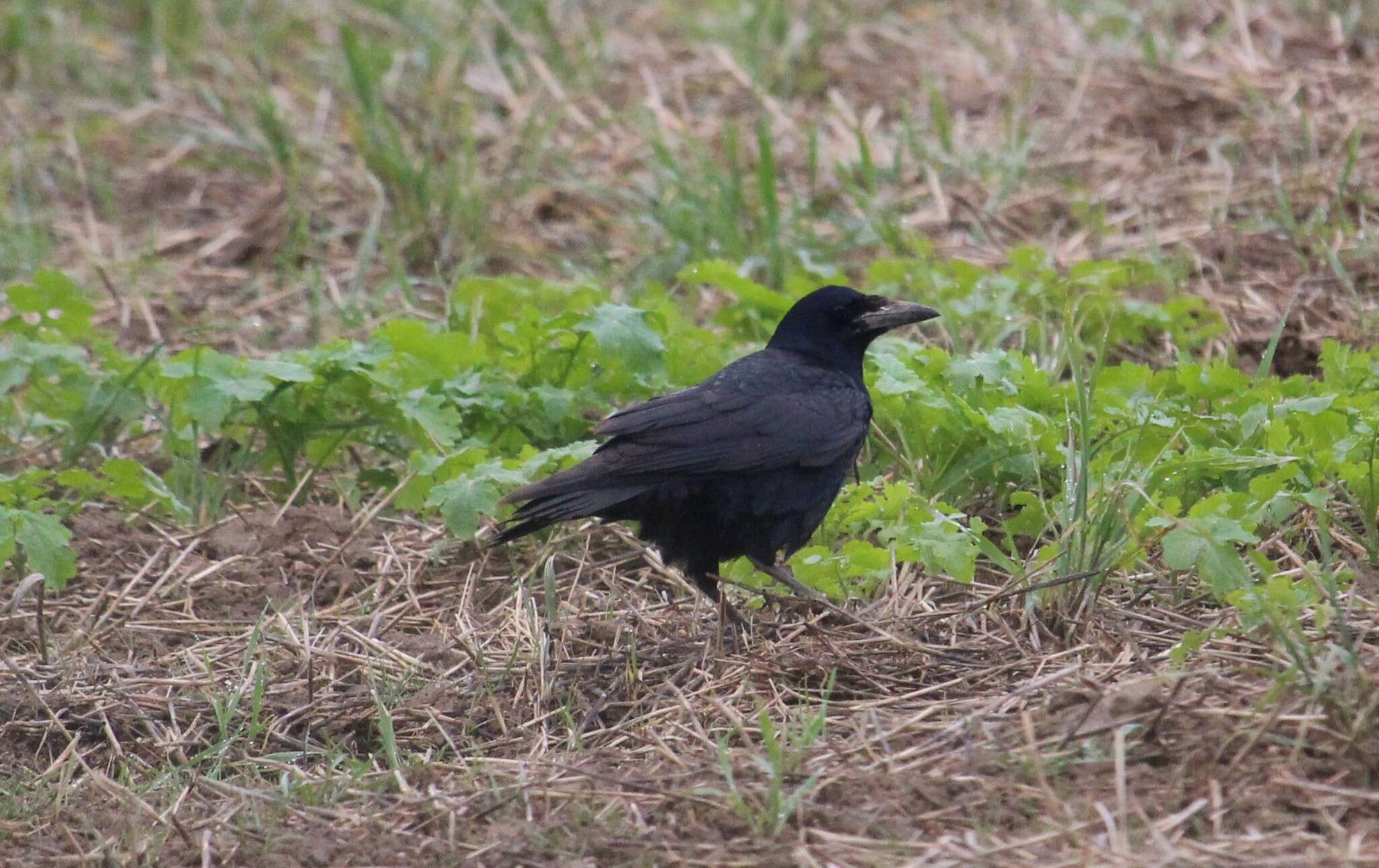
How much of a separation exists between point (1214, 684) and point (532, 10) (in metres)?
6.67

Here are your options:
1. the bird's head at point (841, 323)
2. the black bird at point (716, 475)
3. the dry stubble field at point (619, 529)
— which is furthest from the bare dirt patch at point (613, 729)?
the bird's head at point (841, 323)

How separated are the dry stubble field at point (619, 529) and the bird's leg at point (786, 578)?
A: 0.08 metres

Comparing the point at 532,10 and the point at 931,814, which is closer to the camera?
the point at 931,814

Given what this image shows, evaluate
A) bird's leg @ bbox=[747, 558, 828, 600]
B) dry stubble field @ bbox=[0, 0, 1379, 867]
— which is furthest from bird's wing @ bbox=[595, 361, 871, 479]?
dry stubble field @ bbox=[0, 0, 1379, 867]

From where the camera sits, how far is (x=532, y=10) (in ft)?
30.4

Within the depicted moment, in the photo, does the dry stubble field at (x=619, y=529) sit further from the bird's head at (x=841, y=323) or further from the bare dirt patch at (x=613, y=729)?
the bird's head at (x=841, y=323)

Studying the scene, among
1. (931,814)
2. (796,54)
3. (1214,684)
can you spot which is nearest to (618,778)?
(931,814)

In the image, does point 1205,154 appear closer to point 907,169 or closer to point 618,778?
point 907,169

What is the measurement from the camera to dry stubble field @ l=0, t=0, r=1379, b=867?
3410mm

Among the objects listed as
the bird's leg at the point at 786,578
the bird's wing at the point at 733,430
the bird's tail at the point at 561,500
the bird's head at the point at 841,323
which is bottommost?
the bird's leg at the point at 786,578

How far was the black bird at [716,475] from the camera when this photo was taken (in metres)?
4.47

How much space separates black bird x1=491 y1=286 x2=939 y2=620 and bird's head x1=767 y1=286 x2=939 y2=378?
0.34 metres

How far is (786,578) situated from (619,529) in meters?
0.80

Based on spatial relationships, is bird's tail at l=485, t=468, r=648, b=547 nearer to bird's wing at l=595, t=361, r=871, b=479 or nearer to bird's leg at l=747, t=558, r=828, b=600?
bird's wing at l=595, t=361, r=871, b=479
